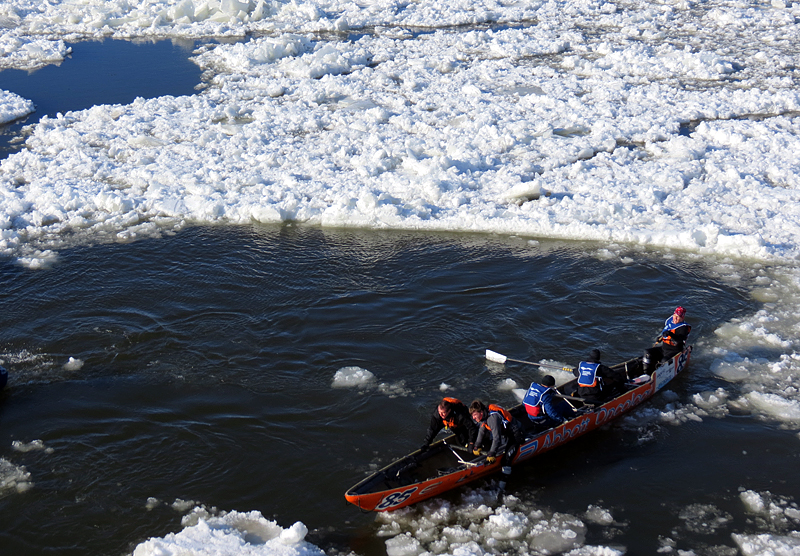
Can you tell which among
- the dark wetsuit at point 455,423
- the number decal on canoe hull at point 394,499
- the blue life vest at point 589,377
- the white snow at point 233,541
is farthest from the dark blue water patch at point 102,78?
the blue life vest at point 589,377

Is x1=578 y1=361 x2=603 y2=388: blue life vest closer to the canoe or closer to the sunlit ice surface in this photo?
the canoe

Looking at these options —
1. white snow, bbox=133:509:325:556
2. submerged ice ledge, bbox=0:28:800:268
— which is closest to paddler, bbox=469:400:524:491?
white snow, bbox=133:509:325:556

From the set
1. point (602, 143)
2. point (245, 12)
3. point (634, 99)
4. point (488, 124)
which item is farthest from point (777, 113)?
point (245, 12)

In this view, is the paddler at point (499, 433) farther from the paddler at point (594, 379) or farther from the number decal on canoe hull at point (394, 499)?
the paddler at point (594, 379)

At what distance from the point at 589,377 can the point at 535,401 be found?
101 centimetres

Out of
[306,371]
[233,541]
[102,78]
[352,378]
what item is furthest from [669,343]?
[102,78]

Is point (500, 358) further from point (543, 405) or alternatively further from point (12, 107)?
point (12, 107)

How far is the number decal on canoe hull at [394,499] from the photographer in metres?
8.67

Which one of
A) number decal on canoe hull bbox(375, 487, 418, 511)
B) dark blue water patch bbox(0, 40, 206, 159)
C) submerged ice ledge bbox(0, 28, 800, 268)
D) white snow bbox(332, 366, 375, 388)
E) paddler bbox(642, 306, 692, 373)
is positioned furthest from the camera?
dark blue water patch bbox(0, 40, 206, 159)

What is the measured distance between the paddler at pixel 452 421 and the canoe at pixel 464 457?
0.17 meters

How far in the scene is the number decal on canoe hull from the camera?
867cm

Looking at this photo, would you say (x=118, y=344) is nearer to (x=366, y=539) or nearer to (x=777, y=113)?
(x=366, y=539)

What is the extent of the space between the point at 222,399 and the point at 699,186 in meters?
12.2

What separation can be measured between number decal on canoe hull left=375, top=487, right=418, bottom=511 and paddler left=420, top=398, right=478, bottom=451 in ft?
2.67
